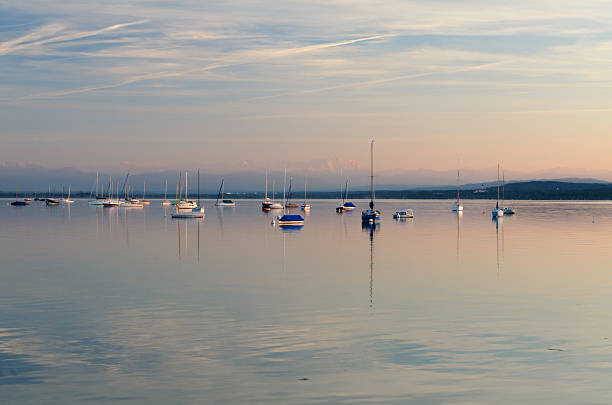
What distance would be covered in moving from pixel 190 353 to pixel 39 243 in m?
41.4

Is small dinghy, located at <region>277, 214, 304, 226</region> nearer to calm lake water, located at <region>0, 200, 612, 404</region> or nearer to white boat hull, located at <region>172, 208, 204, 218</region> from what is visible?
white boat hull, located at <region>172, 208, 204, 218</region>

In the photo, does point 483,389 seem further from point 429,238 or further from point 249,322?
point 429,238

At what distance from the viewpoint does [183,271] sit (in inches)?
1323

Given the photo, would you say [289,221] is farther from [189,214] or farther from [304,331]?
[304,331]

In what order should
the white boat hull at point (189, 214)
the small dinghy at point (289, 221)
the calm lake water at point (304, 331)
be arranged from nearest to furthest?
the calm lake water at point (304, 331) → the small dinghy at point (289, 221) → the white boat hull at point (189, 214)

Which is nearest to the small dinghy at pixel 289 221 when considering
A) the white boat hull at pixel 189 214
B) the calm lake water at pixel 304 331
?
the white boat hull at pixel 189 214

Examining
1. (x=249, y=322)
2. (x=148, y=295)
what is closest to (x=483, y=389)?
(x=249, y=322)

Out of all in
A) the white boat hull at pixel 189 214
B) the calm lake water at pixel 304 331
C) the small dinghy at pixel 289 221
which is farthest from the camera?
the white boat hull at pixel 189 214

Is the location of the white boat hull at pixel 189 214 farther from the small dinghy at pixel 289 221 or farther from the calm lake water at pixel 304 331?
the calm lake water at pixel 304 331

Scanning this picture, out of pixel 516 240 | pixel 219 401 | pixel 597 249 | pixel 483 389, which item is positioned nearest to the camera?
pixel 219 401

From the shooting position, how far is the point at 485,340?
17.5 meters

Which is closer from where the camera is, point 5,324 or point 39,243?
point 5,324

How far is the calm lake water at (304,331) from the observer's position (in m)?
13.0

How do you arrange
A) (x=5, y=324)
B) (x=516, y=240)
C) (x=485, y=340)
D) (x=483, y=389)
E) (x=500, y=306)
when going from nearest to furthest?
(x=483, y=389)
(x=485, y=340)
(x=5, y=324)
(x=500, y=306)
(x=516, y=240)
